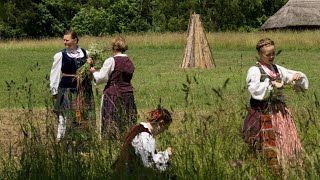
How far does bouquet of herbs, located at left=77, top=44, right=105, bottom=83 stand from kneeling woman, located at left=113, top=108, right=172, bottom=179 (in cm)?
263

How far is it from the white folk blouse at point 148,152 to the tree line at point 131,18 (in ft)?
153

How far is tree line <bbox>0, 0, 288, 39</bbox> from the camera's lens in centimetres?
5353

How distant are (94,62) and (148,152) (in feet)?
10.2

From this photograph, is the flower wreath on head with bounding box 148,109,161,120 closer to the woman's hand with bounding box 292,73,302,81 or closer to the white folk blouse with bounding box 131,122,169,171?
the white folk blouse with bounding box 131,122,169,171

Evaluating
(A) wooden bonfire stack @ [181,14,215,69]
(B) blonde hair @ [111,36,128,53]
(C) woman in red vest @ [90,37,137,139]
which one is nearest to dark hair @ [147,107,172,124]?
(C) woman in red vest @ [90,37,137,139]

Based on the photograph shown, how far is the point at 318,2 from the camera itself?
51.1 meters

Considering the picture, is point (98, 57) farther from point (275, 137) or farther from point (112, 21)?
point (112, 21)

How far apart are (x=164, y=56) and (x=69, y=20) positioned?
119 feet

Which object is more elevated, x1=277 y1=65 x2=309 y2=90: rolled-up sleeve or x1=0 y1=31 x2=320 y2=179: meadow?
x1=277 y1=65 x2=309 y2=90: rolled-up sleeve

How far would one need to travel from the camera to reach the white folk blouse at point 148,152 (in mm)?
4554

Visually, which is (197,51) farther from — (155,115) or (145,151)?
(145,151)

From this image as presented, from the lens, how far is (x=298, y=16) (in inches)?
1946

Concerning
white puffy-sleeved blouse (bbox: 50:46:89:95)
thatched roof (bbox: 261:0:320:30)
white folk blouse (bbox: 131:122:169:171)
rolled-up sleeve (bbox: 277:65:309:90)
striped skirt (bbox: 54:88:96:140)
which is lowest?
thatched roof (bbox: 261:0:320:30)

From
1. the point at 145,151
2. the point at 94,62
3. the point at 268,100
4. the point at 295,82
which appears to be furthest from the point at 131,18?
the point at 145,151
